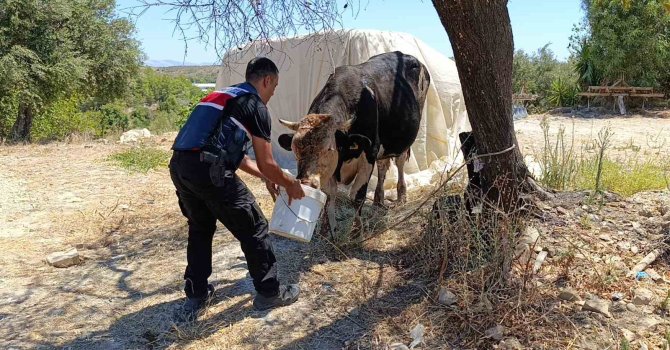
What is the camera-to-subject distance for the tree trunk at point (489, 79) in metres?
4.08

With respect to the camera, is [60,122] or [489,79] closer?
[489,79]

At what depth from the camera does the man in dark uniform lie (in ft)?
12.2

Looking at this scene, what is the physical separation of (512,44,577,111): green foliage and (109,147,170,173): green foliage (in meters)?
16.2

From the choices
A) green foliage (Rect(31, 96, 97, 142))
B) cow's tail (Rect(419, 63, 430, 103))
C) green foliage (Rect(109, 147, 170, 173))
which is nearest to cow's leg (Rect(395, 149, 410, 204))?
cow's tail (Rect(419, 63, 430, 103))

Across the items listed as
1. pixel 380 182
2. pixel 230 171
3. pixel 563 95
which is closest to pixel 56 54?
pixel 380 182

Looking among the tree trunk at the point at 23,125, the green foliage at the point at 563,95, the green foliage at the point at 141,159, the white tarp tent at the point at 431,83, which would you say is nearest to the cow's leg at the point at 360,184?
the white tarp tent at the point at 431,83

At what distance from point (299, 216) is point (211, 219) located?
64cm

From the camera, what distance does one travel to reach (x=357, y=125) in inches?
213

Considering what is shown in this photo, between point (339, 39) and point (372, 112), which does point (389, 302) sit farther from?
point (339, 39)

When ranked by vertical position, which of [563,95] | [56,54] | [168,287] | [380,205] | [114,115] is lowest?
[168,287]

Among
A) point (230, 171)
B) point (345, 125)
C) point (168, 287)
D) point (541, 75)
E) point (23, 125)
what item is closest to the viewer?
point (230, 171)

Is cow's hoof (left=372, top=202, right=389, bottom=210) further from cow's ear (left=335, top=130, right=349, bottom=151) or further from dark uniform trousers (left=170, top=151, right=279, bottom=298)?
dark uniform trousers (left=170, top=151, right=279, bottom=298)

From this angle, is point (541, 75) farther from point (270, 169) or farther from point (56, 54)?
Result: point (270, 169)

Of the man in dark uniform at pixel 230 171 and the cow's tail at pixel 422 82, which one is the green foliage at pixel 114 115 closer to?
the cow's tail at pixel 422 82
